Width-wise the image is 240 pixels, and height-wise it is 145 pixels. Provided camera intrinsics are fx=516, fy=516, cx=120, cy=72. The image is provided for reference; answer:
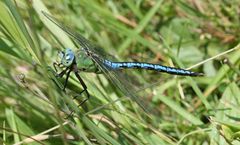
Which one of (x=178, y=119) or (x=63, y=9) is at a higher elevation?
(x=63, y=9)

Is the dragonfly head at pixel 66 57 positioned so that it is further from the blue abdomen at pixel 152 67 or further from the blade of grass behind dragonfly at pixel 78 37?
the blue abdomen at pixel 152 67

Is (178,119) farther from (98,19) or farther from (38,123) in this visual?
(98,19)

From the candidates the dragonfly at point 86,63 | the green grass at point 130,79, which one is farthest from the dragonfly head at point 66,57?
the green grass at point 130,79

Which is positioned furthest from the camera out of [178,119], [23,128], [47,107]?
[178,119]

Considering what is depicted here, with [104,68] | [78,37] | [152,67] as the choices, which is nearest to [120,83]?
[104,68]

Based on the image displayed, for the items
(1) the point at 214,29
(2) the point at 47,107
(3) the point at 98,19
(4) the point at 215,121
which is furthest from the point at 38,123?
(1) the point at 214,29

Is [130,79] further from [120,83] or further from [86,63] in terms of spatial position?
[120,83]
